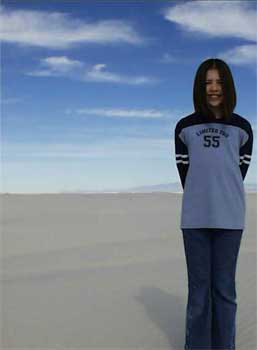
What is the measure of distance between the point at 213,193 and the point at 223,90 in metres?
0.63

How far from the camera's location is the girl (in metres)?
3.21

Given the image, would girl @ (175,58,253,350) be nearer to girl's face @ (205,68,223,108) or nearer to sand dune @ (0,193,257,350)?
girl's face @ (205,68,223,108)

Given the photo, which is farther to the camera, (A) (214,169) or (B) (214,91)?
(B) (214,91)

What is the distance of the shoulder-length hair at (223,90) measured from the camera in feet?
10.8

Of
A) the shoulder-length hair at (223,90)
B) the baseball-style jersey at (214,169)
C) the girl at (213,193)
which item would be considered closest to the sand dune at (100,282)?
the girl at (213,193)

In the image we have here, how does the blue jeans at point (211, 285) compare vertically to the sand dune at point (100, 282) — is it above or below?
above

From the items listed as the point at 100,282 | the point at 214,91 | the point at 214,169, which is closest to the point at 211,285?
the point at 214,169

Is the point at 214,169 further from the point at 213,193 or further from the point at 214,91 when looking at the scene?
the point at 214,91

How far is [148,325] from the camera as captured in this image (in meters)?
4.11

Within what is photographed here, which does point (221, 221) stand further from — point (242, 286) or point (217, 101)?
point (242, 286)

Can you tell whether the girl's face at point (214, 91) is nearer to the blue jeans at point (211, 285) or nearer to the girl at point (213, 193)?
the girl at point (213, 193)

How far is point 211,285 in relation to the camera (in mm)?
3346

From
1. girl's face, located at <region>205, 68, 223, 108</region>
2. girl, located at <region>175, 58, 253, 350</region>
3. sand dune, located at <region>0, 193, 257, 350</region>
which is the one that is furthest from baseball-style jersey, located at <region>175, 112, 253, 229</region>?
sand dune, located at <region>0, 193, 257, 350</region>

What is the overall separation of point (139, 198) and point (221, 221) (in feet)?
31.4
